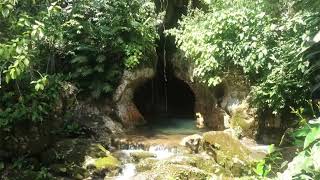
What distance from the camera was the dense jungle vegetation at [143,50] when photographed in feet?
32.9

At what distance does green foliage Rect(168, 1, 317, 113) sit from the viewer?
10031 millimetres

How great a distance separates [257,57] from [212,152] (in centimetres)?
270

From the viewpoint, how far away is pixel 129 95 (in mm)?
14227

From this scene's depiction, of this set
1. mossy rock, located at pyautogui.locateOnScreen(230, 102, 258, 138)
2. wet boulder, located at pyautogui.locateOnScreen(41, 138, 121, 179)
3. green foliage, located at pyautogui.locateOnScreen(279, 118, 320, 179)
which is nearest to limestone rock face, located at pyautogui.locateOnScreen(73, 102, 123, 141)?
wet boulder, located at pyautogui.locateOnScreen(41, 138, 121, 179)

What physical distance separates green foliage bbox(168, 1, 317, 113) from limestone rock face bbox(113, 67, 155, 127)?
221 centimetres

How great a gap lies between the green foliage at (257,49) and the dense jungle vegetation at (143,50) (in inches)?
0.9

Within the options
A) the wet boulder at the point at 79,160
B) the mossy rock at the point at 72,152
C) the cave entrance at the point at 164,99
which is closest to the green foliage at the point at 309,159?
the wet boulder at the point at 79,160

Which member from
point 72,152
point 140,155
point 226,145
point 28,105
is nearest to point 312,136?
point 226,145

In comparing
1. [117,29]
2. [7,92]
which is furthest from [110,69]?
[7,92]

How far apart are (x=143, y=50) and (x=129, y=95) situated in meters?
1.58

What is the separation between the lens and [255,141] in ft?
37.5

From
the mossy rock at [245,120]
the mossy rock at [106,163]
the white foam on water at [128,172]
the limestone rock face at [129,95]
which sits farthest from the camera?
the limestone rock face at [129,95]

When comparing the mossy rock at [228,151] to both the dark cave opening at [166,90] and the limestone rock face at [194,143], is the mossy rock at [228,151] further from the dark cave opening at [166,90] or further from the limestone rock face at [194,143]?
the dark cave opening at [166,90]

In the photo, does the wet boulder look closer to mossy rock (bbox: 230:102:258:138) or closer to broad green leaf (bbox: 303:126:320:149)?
mossy rock (bbox: 230:102:258:138)
